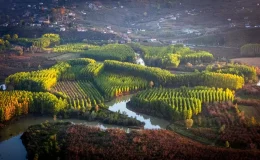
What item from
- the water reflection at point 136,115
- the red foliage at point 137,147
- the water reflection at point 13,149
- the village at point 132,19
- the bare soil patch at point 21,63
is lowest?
the water reflection at point 13,149

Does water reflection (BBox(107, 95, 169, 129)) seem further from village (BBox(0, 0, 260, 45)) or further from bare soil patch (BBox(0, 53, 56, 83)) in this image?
village (BBox(0, 0, 260, 45))

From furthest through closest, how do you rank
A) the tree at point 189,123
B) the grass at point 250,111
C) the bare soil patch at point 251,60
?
1. the bare soil patch at point 251,60
2. the grass at point 250,111
3. the tree at point 189,123

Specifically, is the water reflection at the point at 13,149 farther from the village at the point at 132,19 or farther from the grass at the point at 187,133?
the village at the point at 132,19

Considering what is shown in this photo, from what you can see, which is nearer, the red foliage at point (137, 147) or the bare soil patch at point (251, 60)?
the red foliage at point (137, 147)

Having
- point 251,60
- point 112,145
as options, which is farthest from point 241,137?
point 251,60

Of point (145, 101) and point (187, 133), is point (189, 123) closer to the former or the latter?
point (187, 133)

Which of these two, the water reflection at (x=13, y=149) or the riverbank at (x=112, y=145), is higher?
the riverbank at (x=112, y=145)

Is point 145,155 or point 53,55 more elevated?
point 53,55

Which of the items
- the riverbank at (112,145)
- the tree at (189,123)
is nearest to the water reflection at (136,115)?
the tree at (189,123)

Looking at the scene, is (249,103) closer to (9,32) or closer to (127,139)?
(127,139)

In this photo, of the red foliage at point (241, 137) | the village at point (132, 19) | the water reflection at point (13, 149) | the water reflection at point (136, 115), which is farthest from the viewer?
the village at point (132, 19)

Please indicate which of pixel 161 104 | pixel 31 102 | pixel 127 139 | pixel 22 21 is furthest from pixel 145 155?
pixel 22 21
